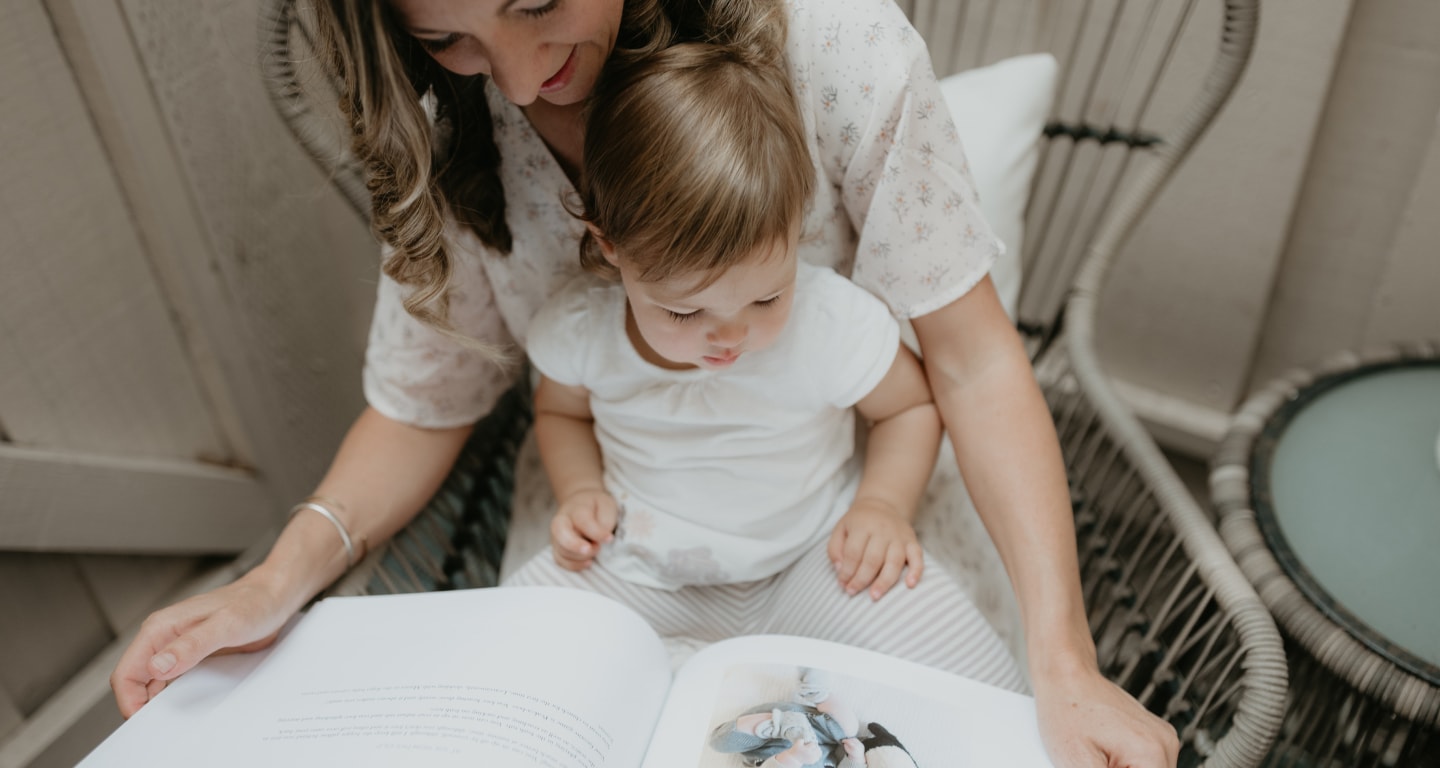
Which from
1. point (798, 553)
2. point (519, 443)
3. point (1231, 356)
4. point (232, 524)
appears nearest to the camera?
point (798, 553)

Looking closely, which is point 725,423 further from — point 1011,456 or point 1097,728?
point 1097,728

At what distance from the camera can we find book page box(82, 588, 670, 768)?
559 mm

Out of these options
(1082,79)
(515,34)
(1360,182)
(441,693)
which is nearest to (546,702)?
(441,693)

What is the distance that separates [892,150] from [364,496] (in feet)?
1.61

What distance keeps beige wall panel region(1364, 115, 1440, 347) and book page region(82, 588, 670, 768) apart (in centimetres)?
101

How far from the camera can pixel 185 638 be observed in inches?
24.0

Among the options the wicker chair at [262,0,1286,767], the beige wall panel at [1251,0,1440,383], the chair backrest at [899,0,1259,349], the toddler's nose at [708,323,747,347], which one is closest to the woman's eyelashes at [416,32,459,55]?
the wicker chair at [262,0,1286,767]

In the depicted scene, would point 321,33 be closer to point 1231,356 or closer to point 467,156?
point 467,156

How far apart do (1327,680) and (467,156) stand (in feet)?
2.62

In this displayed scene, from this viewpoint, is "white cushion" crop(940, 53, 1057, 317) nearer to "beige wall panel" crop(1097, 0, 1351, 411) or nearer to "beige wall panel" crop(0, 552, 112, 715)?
"beige wall panel" crop(1097, 0, 1351, 411)

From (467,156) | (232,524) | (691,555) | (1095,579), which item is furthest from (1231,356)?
(232,524)

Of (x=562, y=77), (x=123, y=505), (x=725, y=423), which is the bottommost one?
(x=123, y=505)

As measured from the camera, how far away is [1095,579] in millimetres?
901

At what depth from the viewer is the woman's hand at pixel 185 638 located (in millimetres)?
607
